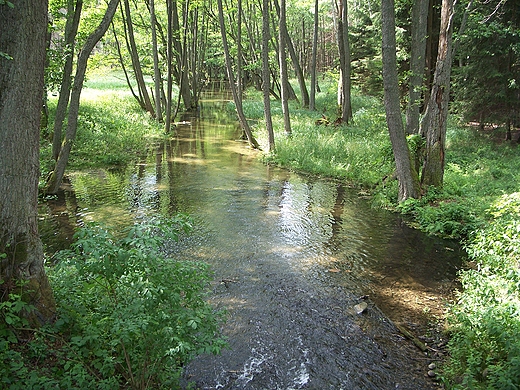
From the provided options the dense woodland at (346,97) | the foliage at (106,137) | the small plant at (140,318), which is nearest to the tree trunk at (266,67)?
the dense woodland at (346,97)

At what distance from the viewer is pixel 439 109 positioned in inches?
418

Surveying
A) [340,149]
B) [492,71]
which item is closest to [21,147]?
[340,149]

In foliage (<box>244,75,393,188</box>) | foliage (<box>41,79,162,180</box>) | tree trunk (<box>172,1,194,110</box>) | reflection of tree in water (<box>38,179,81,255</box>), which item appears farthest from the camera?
tree trunk (<box>172,1,194,110</box>)

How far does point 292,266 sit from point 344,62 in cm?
1476

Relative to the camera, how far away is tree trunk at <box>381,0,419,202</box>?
9883 mm

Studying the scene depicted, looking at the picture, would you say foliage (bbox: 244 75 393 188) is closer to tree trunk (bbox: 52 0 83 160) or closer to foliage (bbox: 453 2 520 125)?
foliage (bbox: 453 2 520 125)

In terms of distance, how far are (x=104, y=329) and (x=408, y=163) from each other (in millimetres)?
8866

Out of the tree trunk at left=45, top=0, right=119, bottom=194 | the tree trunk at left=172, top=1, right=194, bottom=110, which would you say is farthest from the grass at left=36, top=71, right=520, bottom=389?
the tree trunk at left=172, top=1, right=194, bottom=110

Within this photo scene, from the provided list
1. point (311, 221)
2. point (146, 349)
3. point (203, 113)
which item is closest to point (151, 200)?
point (311, 221)

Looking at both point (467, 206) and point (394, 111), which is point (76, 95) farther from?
point (467, 206)

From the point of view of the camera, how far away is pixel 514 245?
21.2ft

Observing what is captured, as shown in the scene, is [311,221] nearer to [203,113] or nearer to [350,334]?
[350,334]

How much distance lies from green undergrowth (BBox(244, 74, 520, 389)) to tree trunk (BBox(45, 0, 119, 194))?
7989 mm

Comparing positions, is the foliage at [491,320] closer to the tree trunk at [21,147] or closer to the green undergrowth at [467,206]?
the green undergrowth at [467,206]
